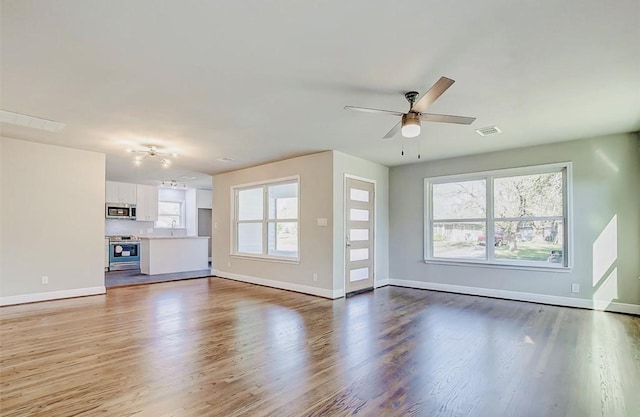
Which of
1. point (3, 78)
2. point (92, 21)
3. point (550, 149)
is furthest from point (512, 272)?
point (3, 78)

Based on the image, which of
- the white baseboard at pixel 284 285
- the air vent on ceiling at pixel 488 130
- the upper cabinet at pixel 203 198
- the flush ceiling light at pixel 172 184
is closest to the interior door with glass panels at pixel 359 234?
the white baseboard at pixel 284 285

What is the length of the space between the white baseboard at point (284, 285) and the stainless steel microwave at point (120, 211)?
3.64 metres

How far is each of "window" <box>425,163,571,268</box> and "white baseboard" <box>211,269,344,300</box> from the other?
2124mm

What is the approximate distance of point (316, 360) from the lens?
2.80 meters

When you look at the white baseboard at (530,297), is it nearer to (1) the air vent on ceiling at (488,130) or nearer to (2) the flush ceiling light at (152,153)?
(1) the air vent on ceiling at (488,130)

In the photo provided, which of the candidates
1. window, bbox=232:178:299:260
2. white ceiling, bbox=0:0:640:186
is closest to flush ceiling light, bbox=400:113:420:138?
white ceiling, bbox=0:0:640:186

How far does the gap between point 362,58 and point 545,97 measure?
2076 mm

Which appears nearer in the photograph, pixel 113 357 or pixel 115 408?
pixel 115 408

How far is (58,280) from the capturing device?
5.21m

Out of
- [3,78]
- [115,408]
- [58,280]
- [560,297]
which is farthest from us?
[58,280]

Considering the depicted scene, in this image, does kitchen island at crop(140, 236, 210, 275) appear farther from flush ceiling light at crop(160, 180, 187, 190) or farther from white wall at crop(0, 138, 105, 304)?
white wall at crop(0, 138, 105, 304)

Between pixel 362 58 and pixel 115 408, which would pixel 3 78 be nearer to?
pixel 115 408

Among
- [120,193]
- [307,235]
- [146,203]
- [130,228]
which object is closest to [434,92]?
[307,235]

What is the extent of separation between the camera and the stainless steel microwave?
29.6ft
